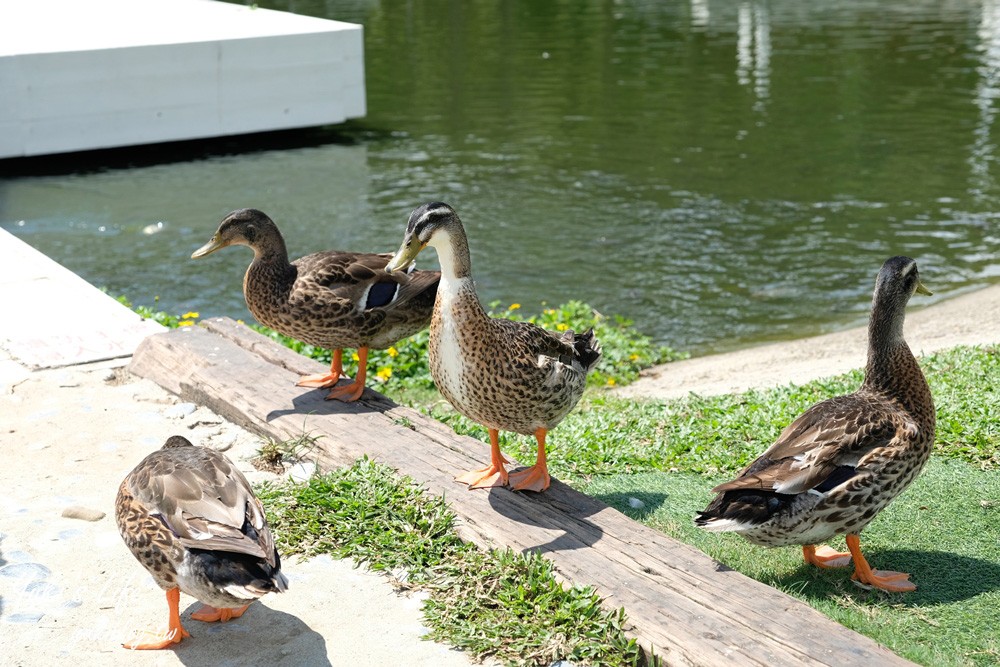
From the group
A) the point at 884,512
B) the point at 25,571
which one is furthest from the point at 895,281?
the point at 25,571

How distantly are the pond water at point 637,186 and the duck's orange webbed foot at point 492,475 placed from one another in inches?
212

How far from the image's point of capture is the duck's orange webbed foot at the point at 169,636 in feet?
13.4

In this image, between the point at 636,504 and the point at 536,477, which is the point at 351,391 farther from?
the point at 636,504

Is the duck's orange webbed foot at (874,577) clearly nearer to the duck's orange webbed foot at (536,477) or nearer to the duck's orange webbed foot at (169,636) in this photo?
the duck's orange webbed foot at (536,477)

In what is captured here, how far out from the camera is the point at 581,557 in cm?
444

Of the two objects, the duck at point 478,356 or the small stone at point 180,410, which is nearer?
the duck at point 478,356

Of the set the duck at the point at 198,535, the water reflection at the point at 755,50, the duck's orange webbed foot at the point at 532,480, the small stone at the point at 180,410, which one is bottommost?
the small stone at the point at 180,410

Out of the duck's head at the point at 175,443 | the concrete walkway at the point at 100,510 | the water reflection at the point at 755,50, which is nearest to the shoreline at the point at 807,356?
the concrete walkway at the point at 100,510

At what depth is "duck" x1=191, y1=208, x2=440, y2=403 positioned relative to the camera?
19.5 feet

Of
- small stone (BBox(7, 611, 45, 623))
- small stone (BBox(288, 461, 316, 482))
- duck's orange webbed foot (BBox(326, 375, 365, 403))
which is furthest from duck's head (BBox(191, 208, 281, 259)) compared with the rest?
small stone (BBox(7, 611, 45, 623))

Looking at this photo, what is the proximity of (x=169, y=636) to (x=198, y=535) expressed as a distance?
0.51 meters

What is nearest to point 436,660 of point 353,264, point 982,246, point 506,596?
point 506,596

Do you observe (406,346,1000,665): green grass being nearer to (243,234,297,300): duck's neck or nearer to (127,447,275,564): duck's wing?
(243,234,297,300): duck's neck

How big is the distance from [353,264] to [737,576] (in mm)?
2781
